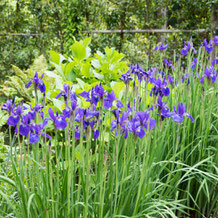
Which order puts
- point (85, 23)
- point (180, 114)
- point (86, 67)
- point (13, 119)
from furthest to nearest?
point (85, 23)
point (86, 67)
point (180, 114)
point (13, 119)

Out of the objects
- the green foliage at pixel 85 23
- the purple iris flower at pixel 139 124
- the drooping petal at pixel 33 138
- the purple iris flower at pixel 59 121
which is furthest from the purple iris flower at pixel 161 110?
the green foliage at pixel 85 23

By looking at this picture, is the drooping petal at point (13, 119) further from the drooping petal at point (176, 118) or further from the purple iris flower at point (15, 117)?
the drooping petal at point (176, 118)

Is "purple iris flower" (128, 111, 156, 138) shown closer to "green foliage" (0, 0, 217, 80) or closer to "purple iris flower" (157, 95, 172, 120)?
"purple iris flower" (157, 95, 172, 120)

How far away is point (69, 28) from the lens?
7570 millimetres

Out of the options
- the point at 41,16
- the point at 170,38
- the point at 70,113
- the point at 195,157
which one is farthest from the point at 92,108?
the point at 41,16

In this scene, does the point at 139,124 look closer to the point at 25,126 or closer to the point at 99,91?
the point at 99,91

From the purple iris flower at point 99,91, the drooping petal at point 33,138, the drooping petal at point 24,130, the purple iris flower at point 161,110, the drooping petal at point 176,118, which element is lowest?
the drooping petal at point 33,138

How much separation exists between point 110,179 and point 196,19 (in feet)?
20.3

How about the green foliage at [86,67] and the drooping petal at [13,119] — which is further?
the green foliage at [86,67]

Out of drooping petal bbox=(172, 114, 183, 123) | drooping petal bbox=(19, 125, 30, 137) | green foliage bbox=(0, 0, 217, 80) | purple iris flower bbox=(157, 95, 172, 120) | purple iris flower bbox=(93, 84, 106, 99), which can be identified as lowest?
drooping petal bbox=(19, 125, 30, 137)

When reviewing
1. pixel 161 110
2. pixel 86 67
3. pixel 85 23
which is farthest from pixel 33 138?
pixel 85 23

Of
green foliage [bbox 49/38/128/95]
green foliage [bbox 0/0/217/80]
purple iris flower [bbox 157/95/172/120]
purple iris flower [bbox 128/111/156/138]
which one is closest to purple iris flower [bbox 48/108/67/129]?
purple iris flower [bbox 128/111/156/138]

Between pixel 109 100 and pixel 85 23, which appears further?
pixel 85 23

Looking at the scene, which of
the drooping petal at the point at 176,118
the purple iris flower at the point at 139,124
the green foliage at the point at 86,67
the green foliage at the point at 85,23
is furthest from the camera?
the green foliage at the point at 85,23
